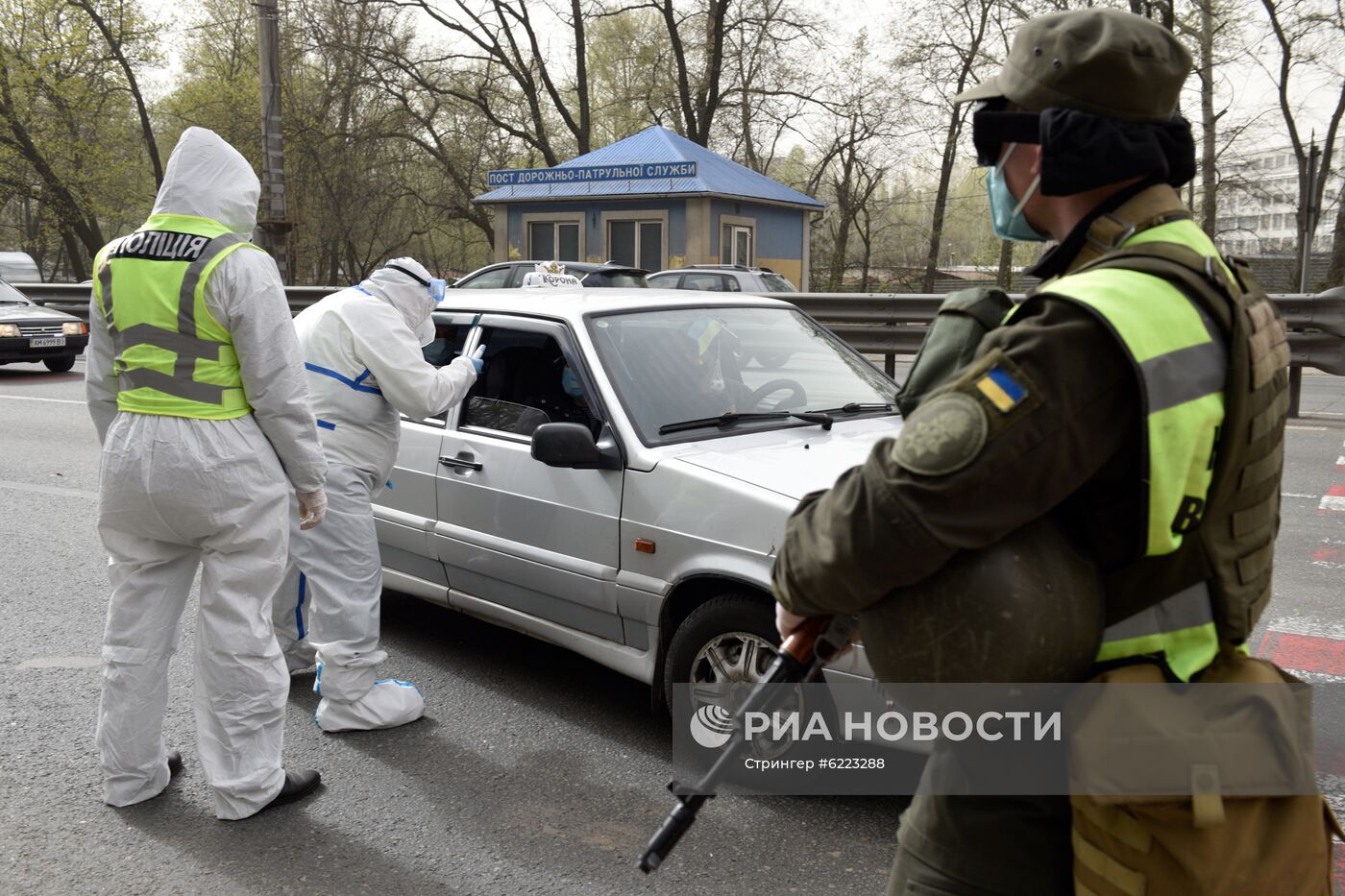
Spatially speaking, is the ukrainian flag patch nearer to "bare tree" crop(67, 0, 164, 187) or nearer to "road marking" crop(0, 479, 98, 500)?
"road marking" crop(0, 479, 98, 500)

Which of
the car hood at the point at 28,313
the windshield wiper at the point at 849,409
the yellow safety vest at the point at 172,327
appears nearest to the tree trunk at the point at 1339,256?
the car hood at the point at 28,313

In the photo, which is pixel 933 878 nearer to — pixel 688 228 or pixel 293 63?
pixel 688 228

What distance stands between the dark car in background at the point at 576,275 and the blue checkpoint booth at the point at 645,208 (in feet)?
25.4

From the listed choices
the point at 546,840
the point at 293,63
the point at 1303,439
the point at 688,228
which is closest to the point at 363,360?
the point at 546,840

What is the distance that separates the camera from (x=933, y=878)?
1655mm

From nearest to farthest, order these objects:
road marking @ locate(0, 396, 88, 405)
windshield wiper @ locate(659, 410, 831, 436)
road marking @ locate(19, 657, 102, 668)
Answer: windshield wiper @ locate(659, 410, 831, 436)
road marking @ locate(19, 657, 102, 668)
road marking @ locate(0, 396, 88, 405)

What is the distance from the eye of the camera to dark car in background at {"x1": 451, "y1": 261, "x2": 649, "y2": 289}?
688 inches

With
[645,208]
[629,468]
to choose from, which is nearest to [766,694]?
[629,468]

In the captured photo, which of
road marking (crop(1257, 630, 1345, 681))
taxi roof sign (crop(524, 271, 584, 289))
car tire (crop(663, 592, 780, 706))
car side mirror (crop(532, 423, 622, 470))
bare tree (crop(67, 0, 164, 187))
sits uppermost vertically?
bare tree (crop(67, 0, 164, 187))

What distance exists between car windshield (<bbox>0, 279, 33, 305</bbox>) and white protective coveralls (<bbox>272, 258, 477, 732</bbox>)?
15.2 metres

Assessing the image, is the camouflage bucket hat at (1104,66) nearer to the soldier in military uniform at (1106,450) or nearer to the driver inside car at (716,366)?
the soldier in military uniform at (1106,450)

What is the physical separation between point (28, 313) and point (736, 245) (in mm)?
17331

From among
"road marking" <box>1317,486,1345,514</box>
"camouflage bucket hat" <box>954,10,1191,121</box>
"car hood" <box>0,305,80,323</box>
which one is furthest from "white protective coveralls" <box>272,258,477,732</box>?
"car hood" <box>0,305,80,323</box>

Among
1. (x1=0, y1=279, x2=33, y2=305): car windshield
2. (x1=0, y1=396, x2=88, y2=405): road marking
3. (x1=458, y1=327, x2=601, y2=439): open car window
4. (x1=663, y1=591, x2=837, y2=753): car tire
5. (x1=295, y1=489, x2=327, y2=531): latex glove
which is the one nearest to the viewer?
(x1=663, y1=591, x2=837, y2=753): car tire
